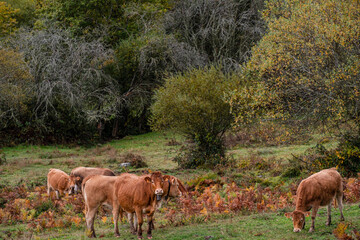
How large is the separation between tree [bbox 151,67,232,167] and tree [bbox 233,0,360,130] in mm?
4772

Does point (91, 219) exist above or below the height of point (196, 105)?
below

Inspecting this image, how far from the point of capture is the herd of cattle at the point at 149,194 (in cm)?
984

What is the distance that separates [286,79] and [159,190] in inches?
373

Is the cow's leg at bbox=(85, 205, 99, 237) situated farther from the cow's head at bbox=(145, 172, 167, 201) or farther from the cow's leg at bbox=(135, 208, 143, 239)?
the cow's head at bbox=(145, 172, 167, 201)

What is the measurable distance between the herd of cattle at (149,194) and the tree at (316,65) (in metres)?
5.96

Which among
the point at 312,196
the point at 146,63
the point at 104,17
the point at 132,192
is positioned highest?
the point at 104,17

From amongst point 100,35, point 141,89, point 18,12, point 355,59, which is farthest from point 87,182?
point 18,12

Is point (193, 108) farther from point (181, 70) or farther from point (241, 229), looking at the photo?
point (181, 70)

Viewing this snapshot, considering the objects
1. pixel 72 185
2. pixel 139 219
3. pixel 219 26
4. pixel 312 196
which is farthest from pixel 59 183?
pixel 219 26

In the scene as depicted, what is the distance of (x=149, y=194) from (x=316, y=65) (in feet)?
31.5

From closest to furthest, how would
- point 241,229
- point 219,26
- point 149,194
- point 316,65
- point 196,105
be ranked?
point 149,194 → point 241,229 → point 316,65 → point 196,105 → point 219,26

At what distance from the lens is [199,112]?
76.5ft

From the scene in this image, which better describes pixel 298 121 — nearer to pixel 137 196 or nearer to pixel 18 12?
pixel 137 196

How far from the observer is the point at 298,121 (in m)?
17.9
